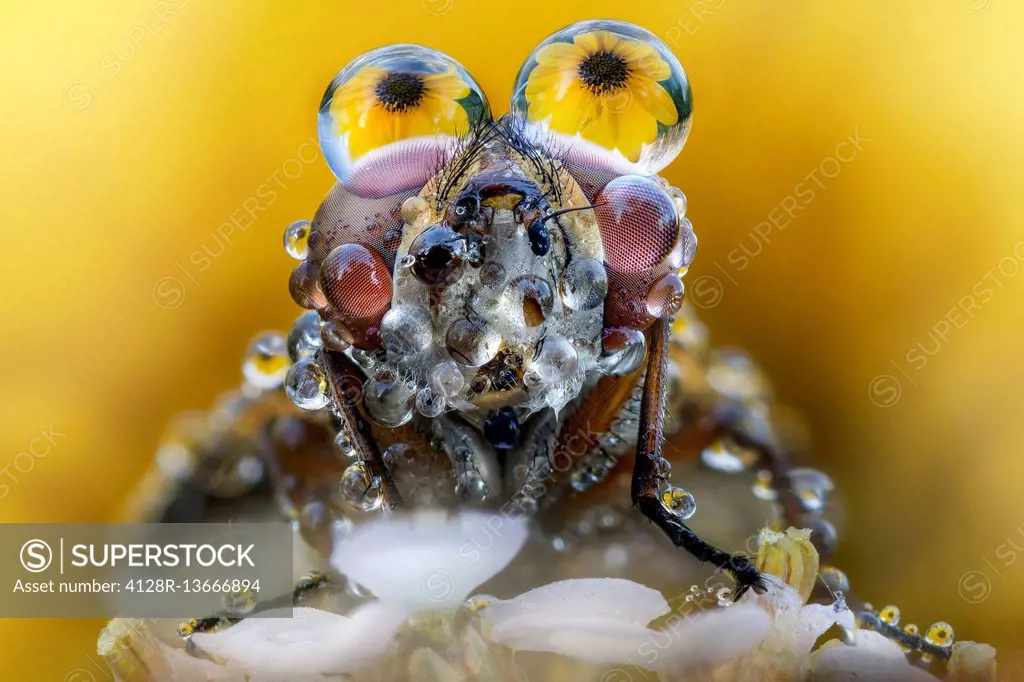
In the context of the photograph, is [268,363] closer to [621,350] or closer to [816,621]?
[621,350]

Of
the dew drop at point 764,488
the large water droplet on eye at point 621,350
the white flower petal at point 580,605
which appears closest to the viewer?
the large water droplet on eye at point 621,350

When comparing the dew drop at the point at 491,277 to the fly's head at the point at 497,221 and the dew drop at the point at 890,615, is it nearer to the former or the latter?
the fly's head at the point at 497,221

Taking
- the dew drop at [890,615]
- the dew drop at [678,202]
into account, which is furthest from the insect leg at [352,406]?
the dew drop at [890,615]

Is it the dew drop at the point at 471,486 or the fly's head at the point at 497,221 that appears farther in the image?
the dew drop at the point at 471,486

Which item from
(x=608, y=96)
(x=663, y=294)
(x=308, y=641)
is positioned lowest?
(x=308, y=641)

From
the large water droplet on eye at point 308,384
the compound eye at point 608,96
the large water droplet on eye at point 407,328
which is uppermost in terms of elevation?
the compound eye at point 608,96

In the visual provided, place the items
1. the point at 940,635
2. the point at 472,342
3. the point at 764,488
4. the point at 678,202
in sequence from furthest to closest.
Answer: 1. the point at 764,488
2. the point at 940,635
3. the point at 678,202
4. the point at 472,342

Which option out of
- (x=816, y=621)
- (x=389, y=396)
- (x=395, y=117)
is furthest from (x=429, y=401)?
(x=816, y=621)

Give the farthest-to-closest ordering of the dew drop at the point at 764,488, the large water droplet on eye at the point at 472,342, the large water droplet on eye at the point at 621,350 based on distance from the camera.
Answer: the dew drop at the point at 764,488 → the large water droplet on eye at the point at 621,350 → the large water droplet on eye at the point at 472,342
